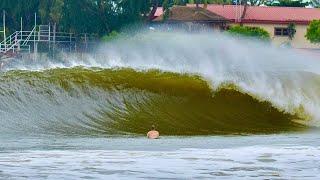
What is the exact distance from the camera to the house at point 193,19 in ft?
262

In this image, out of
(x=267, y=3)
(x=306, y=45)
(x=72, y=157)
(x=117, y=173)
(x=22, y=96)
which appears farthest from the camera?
(x=267, y=3)

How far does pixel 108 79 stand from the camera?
106 ft

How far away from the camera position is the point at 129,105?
30.0 meters

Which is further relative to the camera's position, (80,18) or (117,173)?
(80,18)

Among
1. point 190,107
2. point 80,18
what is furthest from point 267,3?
point 190,107

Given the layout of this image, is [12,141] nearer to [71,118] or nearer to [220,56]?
[71,118]

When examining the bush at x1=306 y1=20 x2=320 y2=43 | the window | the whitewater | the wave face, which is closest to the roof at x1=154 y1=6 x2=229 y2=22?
the window

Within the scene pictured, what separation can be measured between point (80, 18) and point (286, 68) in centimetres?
4181

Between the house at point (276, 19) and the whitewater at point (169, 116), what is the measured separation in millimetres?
44077

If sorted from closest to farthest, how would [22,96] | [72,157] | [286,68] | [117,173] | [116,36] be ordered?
[117,173]
[72,157]
[22,96]
[286,68]
[116,36]

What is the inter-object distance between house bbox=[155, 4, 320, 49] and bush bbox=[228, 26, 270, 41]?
297cm

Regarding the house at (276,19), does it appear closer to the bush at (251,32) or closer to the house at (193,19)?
the house at (193,19)

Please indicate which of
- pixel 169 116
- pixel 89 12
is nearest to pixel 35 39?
pixel 89 12

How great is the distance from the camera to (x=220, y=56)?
36625 mm
